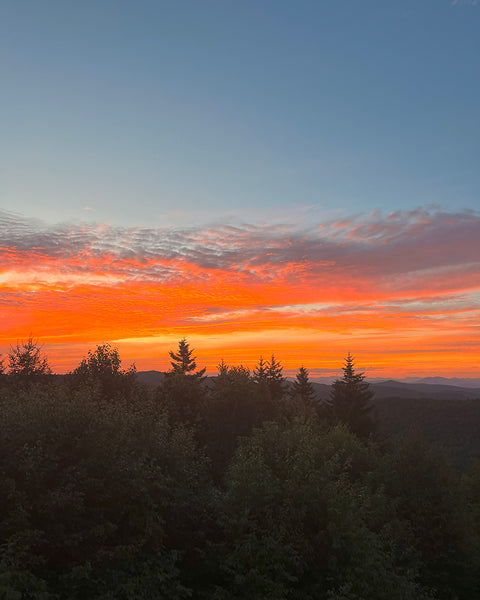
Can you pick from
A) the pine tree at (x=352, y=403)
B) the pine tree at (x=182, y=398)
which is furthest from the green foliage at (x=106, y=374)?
the pine tree at (x=352, y=403)

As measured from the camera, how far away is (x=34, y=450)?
2144 cm

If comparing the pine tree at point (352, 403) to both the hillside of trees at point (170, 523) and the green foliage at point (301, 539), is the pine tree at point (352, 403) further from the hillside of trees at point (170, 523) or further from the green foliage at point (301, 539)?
the green foliage at point (301, 539)

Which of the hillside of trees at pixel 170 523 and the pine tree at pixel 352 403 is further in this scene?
the pine tree at pixel 352 403

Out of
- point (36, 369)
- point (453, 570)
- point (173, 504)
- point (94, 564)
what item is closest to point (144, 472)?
point (173, 504)

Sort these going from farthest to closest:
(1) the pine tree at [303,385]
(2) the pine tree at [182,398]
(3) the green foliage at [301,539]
A: 1. (1) the pine tree at [303,385]
2. (2) the pine tree at [182,398]
3. (3) the green foliage at [301,539]

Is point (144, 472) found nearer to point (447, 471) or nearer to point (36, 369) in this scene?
point (447, 471)

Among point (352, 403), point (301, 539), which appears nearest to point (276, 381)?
point (352, 403)

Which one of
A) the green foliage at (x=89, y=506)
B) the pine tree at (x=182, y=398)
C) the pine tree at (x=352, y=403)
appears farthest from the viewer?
the pine tree at (x=352, y=403)

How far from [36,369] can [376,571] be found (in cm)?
4568

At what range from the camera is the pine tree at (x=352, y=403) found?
7569 centimetres

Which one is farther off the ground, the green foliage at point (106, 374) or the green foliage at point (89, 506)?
the green foliage at point (106, 374)

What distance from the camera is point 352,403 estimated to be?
254 ft

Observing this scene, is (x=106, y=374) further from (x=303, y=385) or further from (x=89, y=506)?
(x=303, y=385)

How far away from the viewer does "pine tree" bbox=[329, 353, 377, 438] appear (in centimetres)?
7569
